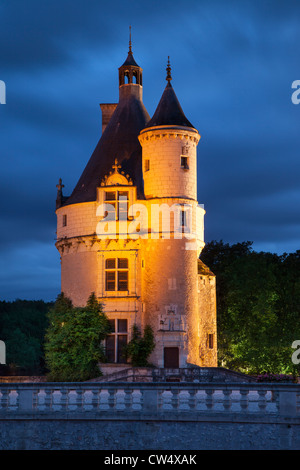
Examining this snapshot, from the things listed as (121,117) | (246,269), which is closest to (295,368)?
(246,269)

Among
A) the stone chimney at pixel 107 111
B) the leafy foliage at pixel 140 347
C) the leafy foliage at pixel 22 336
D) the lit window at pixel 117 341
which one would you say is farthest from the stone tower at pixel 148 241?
the leafy foliage at pixel 22 336

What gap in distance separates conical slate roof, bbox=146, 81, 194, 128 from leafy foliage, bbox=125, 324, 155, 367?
12.5 m

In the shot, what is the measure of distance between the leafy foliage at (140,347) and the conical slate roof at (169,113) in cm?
1253

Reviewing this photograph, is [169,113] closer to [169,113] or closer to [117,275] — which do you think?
[169,113]

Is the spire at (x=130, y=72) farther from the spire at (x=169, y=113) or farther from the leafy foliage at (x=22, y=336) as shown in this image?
the leafy foliage at (x=22, y=336)

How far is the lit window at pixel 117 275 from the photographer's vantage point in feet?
148

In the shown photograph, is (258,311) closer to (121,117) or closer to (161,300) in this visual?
(161,300)

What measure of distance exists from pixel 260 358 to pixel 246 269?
742 cm

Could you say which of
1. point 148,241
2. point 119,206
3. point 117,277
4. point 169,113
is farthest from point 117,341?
point 169,113

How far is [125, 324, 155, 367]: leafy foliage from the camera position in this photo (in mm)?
43688

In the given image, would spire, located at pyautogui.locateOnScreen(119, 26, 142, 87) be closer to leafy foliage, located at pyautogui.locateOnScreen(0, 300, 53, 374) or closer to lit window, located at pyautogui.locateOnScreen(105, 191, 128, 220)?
lit window, located at pyautogui.locateOnScreen(105, 191, 128, 220)

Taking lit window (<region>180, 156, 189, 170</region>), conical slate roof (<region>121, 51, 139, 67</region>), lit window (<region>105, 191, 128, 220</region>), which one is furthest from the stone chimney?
lit window (<region>105, 191, 128, 220</region>)

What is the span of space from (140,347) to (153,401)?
2046 cm

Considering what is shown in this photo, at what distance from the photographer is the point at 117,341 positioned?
44.6m
